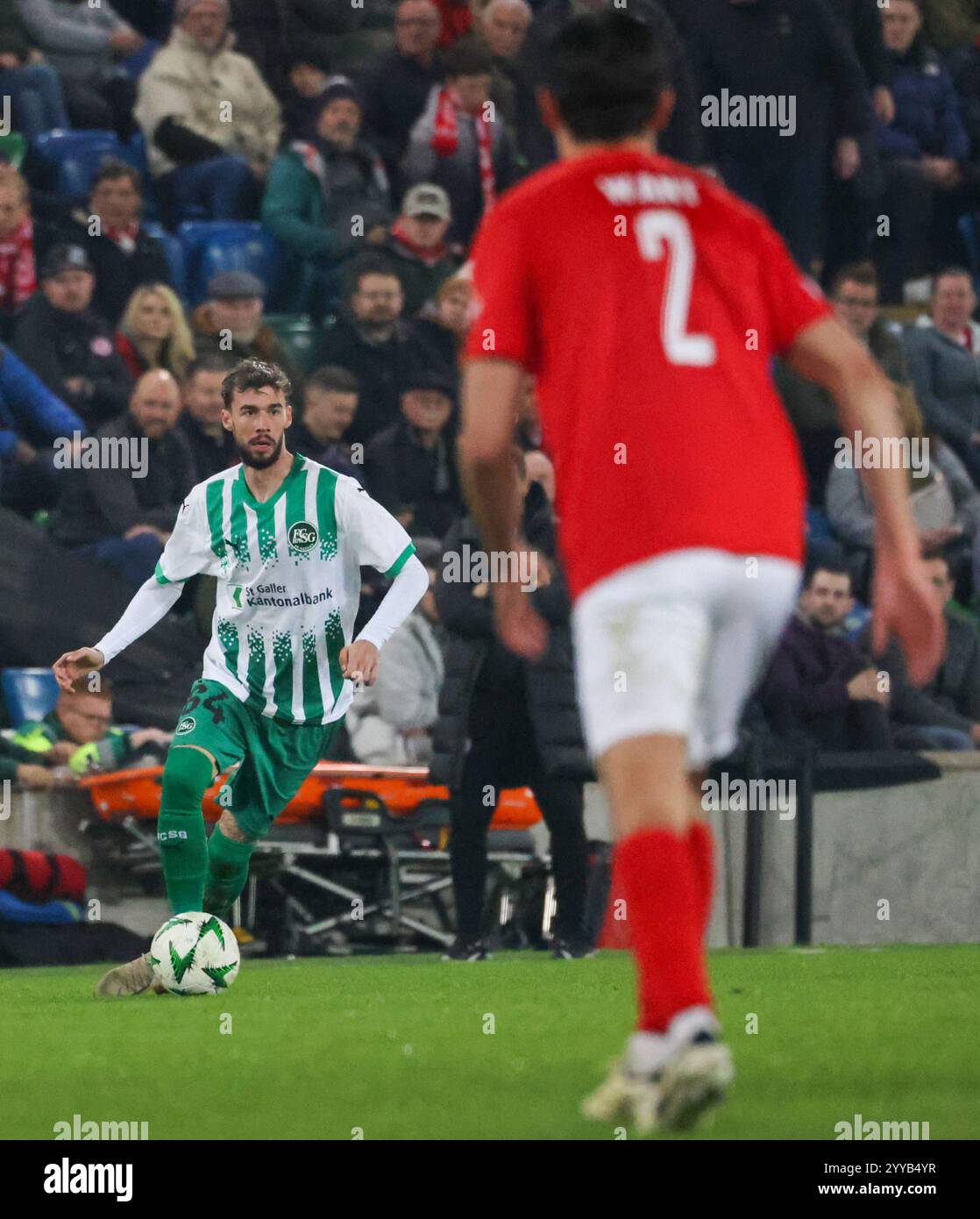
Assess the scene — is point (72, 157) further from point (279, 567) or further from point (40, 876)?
point (279, 567)

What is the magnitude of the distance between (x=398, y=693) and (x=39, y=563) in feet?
6.60

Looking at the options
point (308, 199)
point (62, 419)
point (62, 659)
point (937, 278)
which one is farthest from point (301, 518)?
point (937, 278)

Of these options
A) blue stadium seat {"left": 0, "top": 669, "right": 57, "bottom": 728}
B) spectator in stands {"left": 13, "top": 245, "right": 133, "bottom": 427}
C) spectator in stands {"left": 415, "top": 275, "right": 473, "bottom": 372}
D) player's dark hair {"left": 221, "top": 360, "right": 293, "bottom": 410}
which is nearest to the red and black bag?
blue stadium seat {"left": 0, "top": 669, "right": 57, "bottom": 728}

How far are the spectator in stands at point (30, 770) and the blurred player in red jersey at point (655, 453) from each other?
749 cm

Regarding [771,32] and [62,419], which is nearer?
[62,419]

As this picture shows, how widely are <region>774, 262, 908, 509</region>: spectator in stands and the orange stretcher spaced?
3.47 metres

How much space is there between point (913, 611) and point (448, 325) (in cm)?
1063

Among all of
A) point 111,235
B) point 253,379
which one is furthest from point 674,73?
point 253,379

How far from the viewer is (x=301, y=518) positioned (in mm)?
9117

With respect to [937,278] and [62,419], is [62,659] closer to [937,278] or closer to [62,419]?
[62,419]

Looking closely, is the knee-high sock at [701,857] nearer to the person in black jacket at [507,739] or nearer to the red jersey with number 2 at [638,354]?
the red jersey with number 2 at [638,354]

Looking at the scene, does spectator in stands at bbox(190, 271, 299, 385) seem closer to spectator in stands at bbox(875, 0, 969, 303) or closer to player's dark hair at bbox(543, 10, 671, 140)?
spectator in stands at bbox(875, 0, 969, 303)

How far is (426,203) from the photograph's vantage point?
15.4 meters

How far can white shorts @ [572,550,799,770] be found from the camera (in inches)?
175
